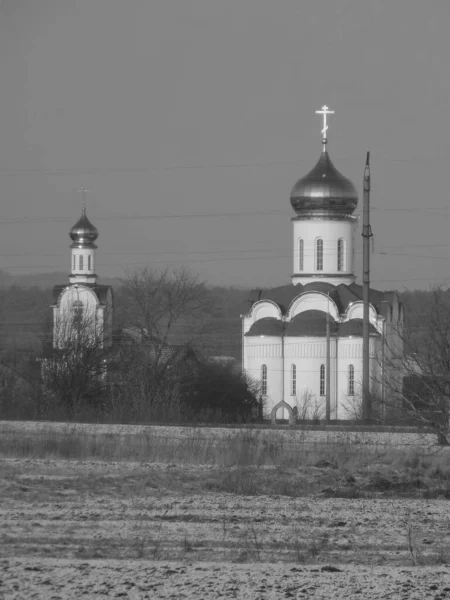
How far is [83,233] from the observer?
62.9 meters

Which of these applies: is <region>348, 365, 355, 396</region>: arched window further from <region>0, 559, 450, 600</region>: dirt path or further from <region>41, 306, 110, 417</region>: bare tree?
<region>0, 559, 450, 600</region>: dirt path

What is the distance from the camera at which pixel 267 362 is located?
49.5m

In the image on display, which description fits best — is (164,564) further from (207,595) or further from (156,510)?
(156,510)

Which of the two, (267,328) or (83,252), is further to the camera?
(83,252)

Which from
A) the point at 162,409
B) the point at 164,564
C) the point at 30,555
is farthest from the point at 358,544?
the point at 162,409

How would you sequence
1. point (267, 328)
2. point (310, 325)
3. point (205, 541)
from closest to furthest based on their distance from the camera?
point (205, 541) < point (310, 325) < point (267, 328)

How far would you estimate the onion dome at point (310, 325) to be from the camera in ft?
160

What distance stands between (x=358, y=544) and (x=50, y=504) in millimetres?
3485

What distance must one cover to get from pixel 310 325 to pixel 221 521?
122ft

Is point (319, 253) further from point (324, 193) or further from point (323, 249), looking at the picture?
point (324, 193)

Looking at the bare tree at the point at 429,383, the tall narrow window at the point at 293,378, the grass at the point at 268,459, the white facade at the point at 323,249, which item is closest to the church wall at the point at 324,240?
the white facade at the point at 323,249

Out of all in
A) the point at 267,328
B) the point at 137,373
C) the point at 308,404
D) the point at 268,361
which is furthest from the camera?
the point at 267,328

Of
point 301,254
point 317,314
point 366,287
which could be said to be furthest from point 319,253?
point 366,287

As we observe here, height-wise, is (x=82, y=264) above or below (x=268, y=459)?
above
